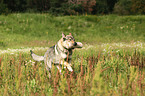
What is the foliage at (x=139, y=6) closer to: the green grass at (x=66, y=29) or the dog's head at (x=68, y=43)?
the green grass at (x=66, y=29)

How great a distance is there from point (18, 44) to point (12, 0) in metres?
18.0

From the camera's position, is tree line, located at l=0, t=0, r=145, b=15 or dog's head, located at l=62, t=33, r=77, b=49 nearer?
dog's head, located at l=62, t=33, r=77, b=49

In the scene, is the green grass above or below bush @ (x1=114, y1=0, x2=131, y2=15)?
below

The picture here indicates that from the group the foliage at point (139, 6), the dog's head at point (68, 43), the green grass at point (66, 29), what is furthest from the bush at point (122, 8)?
the dog's head at point (68, 43)

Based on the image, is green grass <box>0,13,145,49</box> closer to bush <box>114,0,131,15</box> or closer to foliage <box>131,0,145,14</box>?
foliage <box>131,0,145,14</box>

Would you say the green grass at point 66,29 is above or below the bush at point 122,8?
below

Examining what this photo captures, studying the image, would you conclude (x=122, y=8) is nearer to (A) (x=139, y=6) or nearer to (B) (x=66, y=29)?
(A) (x=139, y=6)

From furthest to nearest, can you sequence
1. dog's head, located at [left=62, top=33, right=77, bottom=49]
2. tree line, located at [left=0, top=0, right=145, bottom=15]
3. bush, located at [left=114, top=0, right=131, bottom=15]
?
1. bush, located at [left=114, top=0, right=131, bottom=15]
2. tree line, located at [left=0, top=0, right=145, bottom=15]
3. dog's head, located at [left=62, top=33, right=77, bottom=49]

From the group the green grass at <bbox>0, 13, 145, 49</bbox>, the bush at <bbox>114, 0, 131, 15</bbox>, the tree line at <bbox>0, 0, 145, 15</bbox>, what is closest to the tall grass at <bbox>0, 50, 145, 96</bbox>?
the green grass at <bbox>0, 13, 145, 49</bbox>

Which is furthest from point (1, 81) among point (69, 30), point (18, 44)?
point (69, 30)

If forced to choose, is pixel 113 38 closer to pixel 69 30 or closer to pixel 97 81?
pixel 69 30

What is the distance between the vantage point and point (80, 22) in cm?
1977

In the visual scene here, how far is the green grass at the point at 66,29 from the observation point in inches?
603

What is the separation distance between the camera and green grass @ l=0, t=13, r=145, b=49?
1531 centimetres
